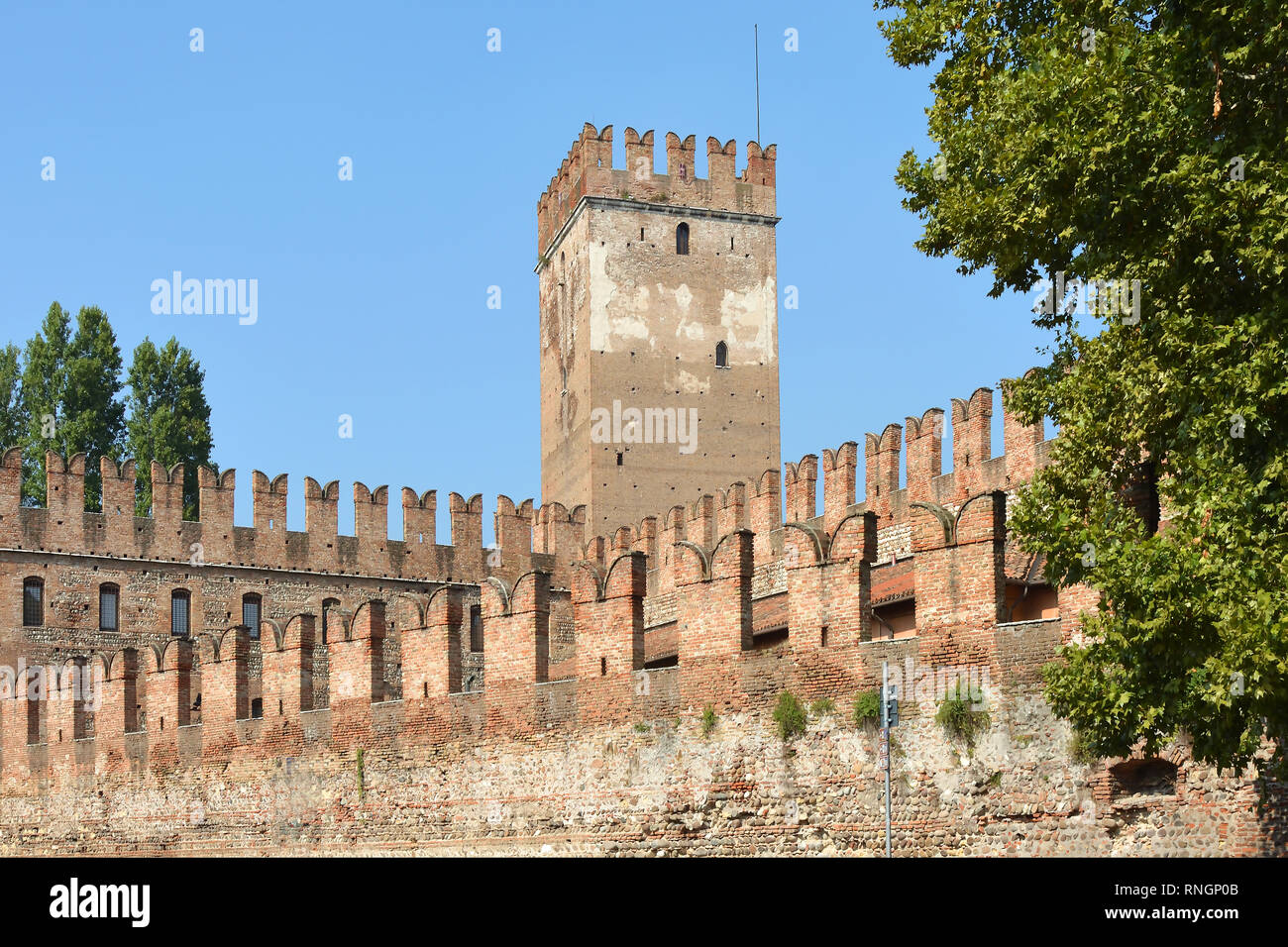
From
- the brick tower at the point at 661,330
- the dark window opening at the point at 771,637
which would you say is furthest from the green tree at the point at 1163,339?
the brick tower at the point at 661,330

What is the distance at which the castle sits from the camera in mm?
15883

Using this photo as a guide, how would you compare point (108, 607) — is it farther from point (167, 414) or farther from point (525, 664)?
point (525, 664)

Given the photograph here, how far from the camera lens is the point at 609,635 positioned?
1947 cm

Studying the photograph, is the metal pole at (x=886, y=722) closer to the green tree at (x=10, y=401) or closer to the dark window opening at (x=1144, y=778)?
the dark window opening at (x=1144, y=778)

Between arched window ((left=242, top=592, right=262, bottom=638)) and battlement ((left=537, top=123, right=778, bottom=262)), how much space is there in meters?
12.9

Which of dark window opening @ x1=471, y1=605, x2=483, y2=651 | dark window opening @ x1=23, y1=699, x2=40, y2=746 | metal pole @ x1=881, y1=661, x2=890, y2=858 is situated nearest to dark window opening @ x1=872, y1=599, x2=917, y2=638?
metal pole @ x1=881, y1=661, x2=890, y2=858

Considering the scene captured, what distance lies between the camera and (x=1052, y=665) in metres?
12.7

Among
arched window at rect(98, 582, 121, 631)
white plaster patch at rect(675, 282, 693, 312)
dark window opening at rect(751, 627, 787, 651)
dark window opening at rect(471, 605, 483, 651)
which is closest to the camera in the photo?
dark window opening at rect(751, 627, 787, 651)

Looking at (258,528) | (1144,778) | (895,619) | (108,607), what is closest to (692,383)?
(258,528)

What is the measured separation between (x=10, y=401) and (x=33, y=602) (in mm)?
10709

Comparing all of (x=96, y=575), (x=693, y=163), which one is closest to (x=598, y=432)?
(x=693, y=163)

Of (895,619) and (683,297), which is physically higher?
(683,297)

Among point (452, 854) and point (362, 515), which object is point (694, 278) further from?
point (452, 854)

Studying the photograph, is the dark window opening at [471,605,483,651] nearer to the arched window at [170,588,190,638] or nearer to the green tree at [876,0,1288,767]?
the arched window at [170,588,190,638]
